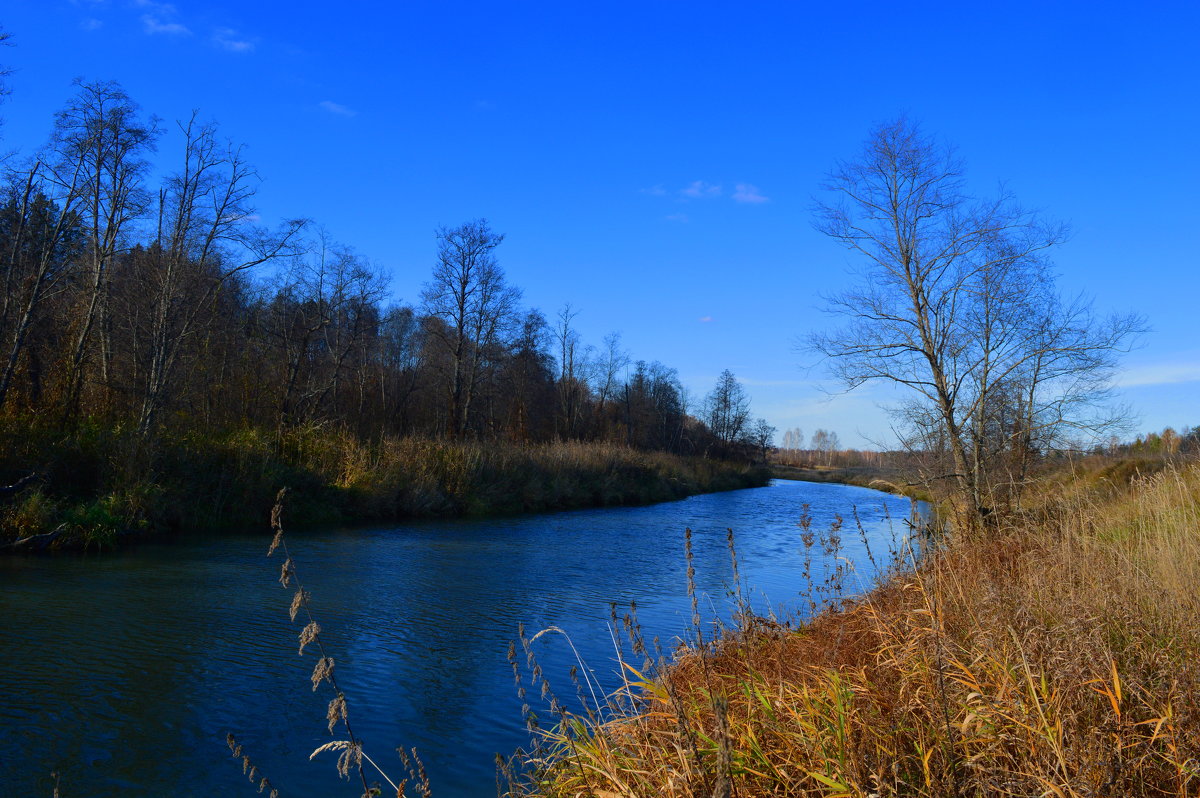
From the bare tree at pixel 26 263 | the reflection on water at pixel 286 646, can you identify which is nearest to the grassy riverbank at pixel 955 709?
the reflection on water at pixel 286 646

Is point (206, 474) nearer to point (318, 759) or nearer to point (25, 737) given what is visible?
point (25, 737)

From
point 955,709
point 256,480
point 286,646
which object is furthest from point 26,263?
point 955,709

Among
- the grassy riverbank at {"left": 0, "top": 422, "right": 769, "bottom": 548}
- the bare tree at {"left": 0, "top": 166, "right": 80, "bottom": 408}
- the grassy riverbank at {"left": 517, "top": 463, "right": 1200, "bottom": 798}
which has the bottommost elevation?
the grassy riverbank at {"left": 517, "top": 463, "right": 1200, "bottom": 798}

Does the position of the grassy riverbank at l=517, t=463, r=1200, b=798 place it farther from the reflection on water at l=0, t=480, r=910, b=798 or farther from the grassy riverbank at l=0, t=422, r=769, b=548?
the grassy riverbank at l=0, t=422, r=769, b=548

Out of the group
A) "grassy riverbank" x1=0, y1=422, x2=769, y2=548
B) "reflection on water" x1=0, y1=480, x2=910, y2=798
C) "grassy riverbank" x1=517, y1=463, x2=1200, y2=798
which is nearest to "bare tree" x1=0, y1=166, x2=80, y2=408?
"grassy riverbank" x1=0, y1=422, x2=769, y2=548

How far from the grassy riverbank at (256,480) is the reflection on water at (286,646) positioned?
1.23 m

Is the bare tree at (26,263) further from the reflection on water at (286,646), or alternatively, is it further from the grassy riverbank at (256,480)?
the reflection on water at (286,646)

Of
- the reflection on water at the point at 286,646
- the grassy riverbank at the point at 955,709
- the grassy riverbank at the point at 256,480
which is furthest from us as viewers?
the grassy riverbank at the point at 256,480

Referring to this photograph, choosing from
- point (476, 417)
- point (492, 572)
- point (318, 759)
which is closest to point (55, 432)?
point (492, 572)

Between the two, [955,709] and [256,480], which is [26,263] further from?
[955,709]

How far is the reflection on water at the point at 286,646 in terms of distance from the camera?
194 inches

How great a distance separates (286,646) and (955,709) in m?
6.47

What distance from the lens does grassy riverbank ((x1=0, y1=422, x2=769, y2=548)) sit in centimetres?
1290

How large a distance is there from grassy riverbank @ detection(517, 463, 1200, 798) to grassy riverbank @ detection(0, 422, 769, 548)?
11.8 metres
